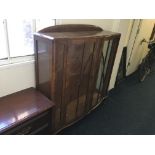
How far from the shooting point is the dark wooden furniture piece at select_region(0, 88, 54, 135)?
1322 millimetres

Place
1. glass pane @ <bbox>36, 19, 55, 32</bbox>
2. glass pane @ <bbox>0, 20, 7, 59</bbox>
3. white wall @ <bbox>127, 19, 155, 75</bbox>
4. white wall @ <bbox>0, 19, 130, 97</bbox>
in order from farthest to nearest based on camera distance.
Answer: white wall @ <bbox>127, 19, 155, 75</bbox>
glass pane @ <bbox>36, 19, 55, 32</bbox>
white wall @ <bbox>0, 19, 130, 97</bbox>
glass pane @ <bbox>0, 20, 7, 59</bbox>

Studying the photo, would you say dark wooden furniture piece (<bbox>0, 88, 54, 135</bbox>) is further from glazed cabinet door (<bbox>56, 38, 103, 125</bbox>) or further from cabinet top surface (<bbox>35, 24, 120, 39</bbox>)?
cabinet top surface (<bbox>35, 24, 120, 39</bbox>)

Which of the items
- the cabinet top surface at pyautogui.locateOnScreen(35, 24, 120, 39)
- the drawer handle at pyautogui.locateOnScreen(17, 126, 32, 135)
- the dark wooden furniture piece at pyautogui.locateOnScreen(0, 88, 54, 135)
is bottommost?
the drawer handle at pyautogui.locateOnScreen(17, 126, 32, 135)

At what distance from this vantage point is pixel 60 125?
192 centimetres

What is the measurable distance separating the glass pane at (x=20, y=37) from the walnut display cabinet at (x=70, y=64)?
133mm

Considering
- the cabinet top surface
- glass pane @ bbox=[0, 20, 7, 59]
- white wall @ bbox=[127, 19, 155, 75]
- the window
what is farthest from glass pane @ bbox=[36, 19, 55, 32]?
white wall @ bbox=[127, 19, 155, 75]

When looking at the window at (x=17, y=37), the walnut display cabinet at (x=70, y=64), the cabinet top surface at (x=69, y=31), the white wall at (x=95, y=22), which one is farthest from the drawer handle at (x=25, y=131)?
the white wall at (x=95, y=22)

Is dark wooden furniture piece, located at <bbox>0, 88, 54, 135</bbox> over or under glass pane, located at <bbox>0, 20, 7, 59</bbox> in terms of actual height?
under

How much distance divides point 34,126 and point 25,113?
0.18 m

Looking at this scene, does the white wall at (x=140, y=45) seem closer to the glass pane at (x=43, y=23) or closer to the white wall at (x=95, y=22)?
the white wall at (x=95, y=22)

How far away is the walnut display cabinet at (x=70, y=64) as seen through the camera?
4.83 feet

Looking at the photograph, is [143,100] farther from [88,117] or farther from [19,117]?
[19,117]

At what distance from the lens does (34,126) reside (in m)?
1.52
